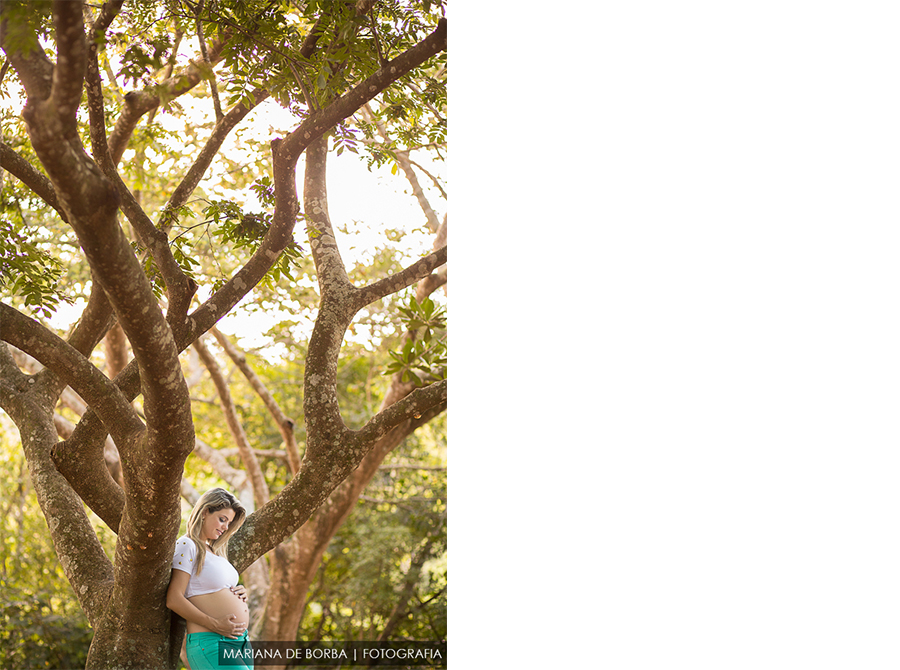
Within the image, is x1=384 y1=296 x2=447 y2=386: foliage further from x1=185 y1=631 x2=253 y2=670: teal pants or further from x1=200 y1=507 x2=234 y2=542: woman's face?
x1=185 y1=631 x2=253 y2=670: teal pants

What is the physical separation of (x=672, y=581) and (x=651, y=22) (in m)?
1.51

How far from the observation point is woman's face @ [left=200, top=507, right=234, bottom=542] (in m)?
1.79

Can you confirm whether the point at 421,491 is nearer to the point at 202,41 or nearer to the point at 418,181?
the point at 418,181

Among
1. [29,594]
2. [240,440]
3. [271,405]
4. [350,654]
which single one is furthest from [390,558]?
[29,594]

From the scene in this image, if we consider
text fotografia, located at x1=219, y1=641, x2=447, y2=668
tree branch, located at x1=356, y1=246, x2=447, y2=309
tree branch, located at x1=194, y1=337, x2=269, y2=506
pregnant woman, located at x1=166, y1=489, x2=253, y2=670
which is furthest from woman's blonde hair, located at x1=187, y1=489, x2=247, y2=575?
tree branch, located at x1=194, y1=337, x2=269, y2=506

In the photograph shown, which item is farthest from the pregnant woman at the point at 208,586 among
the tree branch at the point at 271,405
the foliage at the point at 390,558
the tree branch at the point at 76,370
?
the foliage at the point at 390,558

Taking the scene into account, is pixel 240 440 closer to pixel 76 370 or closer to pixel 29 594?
pixel 29 594

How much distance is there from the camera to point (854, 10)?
5.79ft

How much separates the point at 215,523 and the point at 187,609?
22 centimetres

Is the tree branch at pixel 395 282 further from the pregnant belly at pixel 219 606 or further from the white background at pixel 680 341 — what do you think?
the pregnant belly at pixel 219 606

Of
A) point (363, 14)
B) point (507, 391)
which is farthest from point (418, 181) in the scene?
point (507, 391)

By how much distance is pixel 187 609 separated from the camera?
1.66 meters

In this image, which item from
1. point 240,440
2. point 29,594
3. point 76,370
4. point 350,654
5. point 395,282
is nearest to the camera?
point 76,370

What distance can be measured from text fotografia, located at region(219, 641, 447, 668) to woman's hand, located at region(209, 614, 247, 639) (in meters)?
1.88
